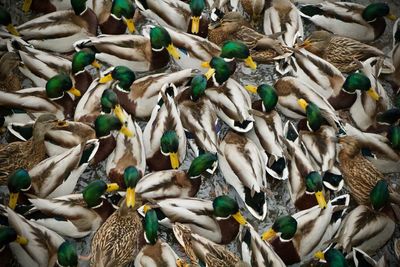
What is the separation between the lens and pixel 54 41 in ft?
18.7

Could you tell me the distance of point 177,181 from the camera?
16.5 feet

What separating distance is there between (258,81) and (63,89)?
4.71 ft

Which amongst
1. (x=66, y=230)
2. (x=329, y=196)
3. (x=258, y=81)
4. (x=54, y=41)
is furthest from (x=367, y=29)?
(x=66, y=230)

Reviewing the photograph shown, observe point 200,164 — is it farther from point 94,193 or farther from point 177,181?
point 94,193

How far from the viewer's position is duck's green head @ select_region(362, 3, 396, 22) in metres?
5.96

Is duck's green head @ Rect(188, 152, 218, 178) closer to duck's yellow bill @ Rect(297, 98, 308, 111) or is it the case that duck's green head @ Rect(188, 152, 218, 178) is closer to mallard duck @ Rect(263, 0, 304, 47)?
duck's yellow bill @ Rect(297, 98, 308, 111)

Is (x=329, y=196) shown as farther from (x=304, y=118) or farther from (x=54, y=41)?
(x=54, y=41)

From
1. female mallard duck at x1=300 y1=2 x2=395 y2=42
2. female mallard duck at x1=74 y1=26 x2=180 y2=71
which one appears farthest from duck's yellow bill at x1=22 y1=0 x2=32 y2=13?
female mallard duck at x1=300 y1=2 x2=395 y2=42

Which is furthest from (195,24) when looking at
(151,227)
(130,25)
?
(151,227)

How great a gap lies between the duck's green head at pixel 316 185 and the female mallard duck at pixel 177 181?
61 centimetres

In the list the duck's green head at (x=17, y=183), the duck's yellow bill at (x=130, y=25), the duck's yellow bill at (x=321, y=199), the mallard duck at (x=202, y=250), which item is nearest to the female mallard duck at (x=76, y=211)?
the duck's green head at (x=17, y=183)

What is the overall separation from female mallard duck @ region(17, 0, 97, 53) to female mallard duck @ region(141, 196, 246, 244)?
157 centimetres

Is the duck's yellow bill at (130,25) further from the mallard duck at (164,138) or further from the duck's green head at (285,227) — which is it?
the duck's green head at (285,227)

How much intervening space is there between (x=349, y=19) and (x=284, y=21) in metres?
0.50
